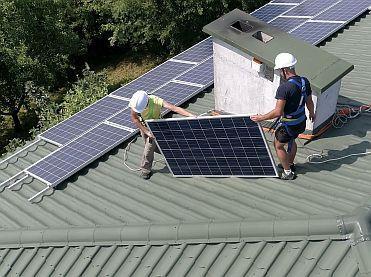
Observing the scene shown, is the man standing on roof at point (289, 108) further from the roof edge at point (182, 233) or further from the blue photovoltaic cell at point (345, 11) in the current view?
the blue photovoltaic cell at point (345, 11)

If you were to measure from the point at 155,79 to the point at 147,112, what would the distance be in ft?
15.1

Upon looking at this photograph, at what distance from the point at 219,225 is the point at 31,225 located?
12.0 ft

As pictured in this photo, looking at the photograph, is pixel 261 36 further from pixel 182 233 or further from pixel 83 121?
pixel 83 121

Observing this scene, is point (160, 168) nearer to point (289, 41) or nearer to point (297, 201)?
point (297, 201)

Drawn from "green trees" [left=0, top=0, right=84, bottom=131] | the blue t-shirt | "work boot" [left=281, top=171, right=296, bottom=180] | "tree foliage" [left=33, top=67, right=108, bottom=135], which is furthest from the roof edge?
"green trees" [left=0, top=0, right=84, bottom=131]

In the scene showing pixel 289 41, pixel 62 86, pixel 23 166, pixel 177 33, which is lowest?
pixel 62 86

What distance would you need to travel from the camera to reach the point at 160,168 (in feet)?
30.7

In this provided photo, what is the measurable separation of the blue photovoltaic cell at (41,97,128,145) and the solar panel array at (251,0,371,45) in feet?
18.3

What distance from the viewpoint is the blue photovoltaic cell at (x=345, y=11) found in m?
Answer: 14.2

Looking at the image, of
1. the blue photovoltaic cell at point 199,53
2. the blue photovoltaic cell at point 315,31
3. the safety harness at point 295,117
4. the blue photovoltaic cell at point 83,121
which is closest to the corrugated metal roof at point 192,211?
the safety harness at point 295,117

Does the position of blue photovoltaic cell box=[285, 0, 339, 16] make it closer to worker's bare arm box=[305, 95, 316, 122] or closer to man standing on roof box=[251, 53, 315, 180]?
worker's bare arm box=[305, 95, 316, 122]

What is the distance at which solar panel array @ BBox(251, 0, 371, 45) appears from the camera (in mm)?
13484

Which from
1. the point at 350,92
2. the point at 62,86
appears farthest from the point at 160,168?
the point at 62,86

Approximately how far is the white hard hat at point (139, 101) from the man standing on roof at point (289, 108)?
1998 millimetres
